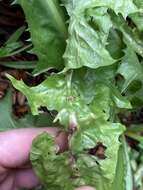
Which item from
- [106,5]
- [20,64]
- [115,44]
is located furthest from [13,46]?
[106,5]

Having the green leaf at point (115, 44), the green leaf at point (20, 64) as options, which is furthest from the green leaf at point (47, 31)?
the green leaf at point (20, 64)

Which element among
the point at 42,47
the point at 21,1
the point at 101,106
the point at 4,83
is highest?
the point at 21,1

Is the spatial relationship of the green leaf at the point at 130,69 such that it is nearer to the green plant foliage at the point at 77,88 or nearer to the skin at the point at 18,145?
the green plant foliage at the point at 77,88

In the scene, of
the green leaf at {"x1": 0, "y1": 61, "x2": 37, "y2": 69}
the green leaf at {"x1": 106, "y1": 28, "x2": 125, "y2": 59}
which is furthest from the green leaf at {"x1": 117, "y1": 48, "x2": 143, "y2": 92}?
the green leaf at {"x1": 0, "y1": 61, "x2": 37, "y2": 69}

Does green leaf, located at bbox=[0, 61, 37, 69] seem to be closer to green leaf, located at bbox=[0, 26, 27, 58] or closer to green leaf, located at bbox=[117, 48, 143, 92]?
green leaf, located at bbox=[0, 26, 27, 58]

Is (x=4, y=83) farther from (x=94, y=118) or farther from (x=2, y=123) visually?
(x=94, y=118)

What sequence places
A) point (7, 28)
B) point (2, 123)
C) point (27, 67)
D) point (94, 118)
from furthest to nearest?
point (7, 28), point (27, 67), point (2, 123), point (94, 118)

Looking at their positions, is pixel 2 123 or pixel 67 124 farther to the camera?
pixel 2 123

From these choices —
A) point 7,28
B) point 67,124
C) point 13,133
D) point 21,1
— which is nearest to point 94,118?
point 67,124
